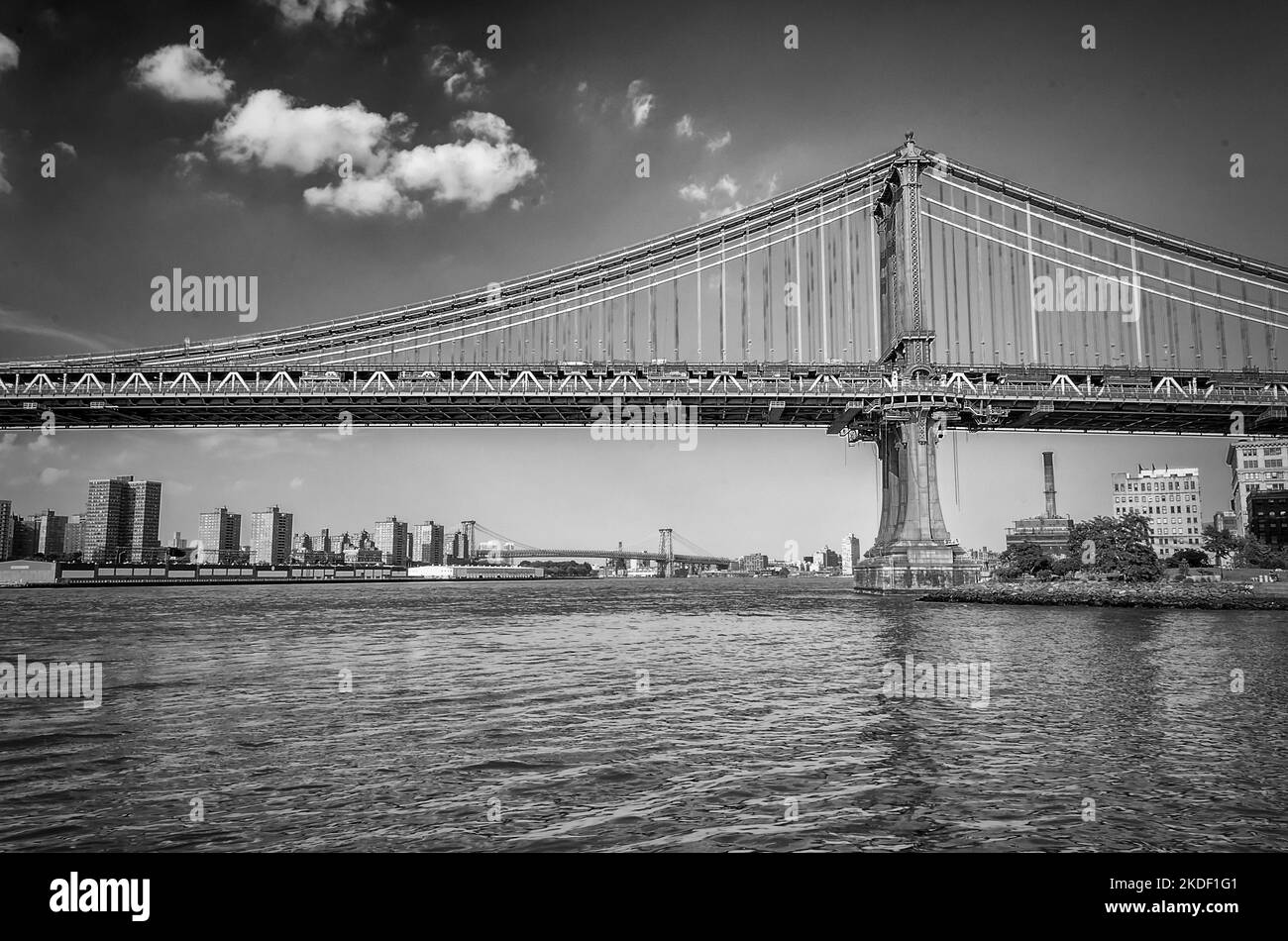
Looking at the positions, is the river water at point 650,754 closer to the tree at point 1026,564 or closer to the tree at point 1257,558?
the tree at point 1026,564

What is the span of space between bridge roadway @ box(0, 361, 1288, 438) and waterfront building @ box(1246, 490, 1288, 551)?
68929mm

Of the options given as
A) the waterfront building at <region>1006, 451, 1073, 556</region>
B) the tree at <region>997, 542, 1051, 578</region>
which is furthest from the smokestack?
the tree at <region>997, 542, 1051, 578</region>

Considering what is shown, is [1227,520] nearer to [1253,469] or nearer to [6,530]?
[1253,469]

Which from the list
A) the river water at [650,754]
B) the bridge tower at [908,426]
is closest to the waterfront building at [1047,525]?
the bridge tower at [908,426]

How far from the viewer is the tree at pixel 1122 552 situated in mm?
54938

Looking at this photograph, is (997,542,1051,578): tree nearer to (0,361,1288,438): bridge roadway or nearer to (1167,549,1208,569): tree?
(0,361,1288,438): bridge roadway

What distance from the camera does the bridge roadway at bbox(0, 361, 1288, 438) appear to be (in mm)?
56688

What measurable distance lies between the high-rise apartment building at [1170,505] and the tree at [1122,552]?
91.2m

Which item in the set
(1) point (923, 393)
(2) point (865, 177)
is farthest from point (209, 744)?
(2) point (865, 177)

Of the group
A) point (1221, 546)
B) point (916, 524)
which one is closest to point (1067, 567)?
point (916, 524)
